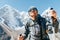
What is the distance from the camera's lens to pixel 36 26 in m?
1.81

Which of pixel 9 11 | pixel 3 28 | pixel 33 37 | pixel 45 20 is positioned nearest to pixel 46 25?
pixel 45 20

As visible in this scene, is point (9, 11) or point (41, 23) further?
point (9, 11)

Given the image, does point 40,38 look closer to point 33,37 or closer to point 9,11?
point 33,37

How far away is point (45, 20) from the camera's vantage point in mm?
1814

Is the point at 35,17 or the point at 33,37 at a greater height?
the point at 35,17

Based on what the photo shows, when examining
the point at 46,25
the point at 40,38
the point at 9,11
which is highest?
the point at 9,11

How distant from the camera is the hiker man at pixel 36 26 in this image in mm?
1786

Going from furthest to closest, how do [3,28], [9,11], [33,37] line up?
1. [9,11]
2. [3,28]
3. [33,37]

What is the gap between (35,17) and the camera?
1.79 meters

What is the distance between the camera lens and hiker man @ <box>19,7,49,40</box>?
5.86ft

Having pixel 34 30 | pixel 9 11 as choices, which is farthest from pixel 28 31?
pixel 9 11

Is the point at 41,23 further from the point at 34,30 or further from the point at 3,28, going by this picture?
the point at 3,28

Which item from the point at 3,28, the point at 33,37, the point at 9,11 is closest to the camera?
the point at 33,37

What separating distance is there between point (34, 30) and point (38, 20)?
101 millimetres
